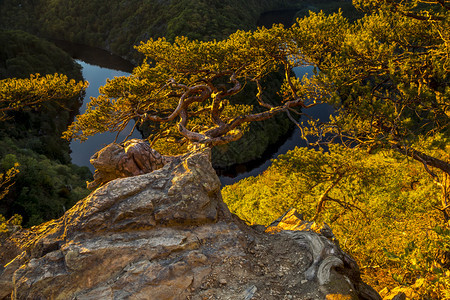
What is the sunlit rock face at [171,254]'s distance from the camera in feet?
19.5

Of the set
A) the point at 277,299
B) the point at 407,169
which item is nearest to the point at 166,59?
the point at 277,299

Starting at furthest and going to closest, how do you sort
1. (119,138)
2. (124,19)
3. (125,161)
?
(124,19) < (119,138) < (125,161)

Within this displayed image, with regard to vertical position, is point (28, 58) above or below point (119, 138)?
above

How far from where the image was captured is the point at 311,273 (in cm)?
651

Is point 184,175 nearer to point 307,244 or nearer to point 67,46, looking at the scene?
point 307,244

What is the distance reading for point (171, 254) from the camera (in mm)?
6570

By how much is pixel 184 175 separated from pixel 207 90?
22.0ft

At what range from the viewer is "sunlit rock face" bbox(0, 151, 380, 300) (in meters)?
5.94

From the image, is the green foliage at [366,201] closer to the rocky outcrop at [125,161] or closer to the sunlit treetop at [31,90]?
the rocky outcrop at [125,161]

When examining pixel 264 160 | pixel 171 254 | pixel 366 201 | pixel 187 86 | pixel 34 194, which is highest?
pixel 187 86

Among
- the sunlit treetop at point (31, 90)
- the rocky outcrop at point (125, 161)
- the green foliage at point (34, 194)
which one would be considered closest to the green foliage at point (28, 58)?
the green foliage at point (34, 194)

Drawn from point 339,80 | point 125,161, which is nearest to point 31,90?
point 125,161

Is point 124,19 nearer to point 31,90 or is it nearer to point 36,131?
point 36,131

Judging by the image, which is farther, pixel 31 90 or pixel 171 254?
pixel 31 90
